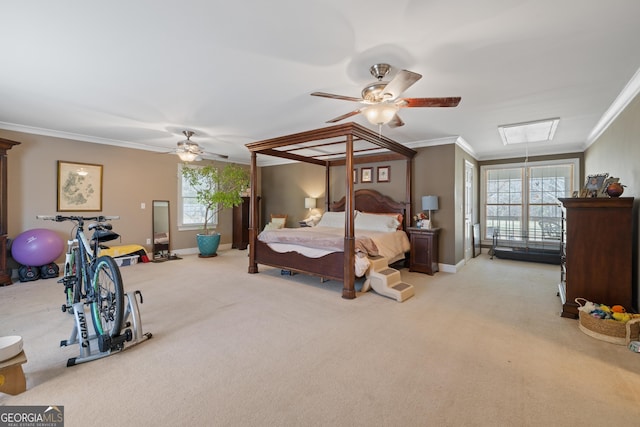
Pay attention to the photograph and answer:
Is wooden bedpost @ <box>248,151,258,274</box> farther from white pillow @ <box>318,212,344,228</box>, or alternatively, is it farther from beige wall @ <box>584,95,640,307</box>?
beige wall @ <box>584,95,640,307</box>

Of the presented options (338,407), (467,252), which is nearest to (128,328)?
(338,407)

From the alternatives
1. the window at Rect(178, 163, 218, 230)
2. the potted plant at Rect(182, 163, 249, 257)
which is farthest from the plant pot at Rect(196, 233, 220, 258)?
the window at Rect(178, 163, 218, 230)

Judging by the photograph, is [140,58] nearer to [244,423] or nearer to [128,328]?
[128,328]

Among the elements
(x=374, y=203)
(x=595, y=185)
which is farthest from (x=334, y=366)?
(x=374, y=203)

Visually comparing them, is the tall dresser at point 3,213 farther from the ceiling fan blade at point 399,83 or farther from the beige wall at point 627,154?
the beige wall at point 627,154

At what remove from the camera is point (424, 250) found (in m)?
5.11

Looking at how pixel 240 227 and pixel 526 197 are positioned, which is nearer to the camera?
pixel 526 197

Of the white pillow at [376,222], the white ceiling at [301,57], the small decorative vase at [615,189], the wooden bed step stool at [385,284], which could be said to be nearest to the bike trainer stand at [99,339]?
the white ceiling at [301,57]

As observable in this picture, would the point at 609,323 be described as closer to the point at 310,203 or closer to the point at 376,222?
the point at 376,222

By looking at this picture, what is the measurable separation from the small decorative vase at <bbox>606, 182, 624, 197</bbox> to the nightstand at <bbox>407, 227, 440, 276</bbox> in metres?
Answer: 2.36

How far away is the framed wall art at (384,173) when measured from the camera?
617cm

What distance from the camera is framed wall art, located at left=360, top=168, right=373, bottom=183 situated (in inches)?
254

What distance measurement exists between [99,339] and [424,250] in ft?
15.3

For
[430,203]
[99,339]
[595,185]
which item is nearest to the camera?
[99,339]
